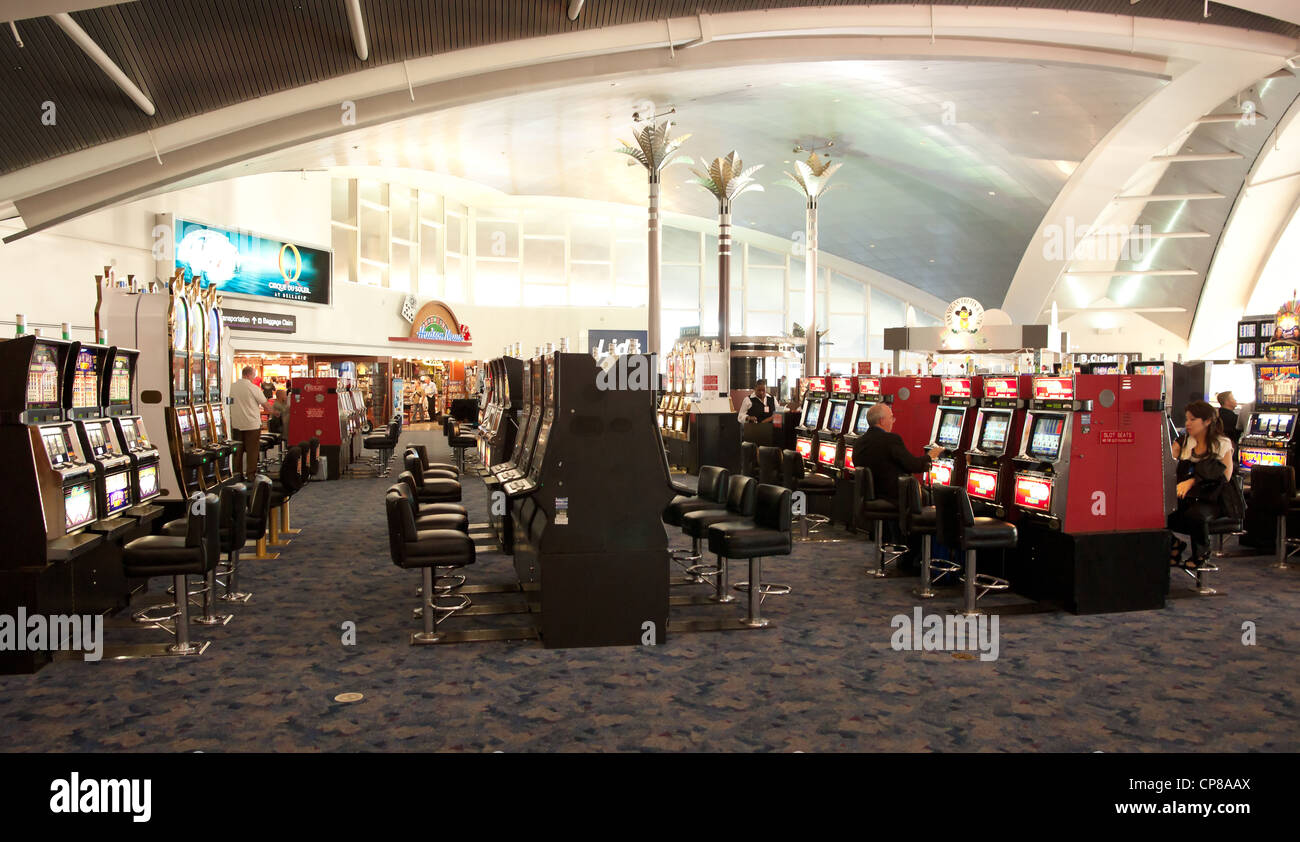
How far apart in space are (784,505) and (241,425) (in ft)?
25.7

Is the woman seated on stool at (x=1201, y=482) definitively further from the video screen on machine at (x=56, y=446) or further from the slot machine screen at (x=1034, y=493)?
the video screen on machine at (x=56, y=446)

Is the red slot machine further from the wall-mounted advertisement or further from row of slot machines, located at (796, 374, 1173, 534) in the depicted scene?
the wall-mounted advertisement

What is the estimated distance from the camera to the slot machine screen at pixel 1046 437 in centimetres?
585

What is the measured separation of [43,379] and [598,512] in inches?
121

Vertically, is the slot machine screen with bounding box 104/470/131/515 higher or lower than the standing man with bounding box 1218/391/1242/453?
lower

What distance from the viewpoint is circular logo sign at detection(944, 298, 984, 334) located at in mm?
16266

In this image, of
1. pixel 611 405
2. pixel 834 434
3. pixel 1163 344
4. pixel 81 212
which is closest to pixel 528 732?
pixel 611 405

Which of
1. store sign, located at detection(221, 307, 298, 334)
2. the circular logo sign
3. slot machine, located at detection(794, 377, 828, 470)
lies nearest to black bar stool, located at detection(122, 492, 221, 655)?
slot machine, located at detection(794, 377, 828, 470)

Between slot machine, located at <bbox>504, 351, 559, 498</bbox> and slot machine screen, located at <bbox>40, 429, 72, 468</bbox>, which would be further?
slot machine, located at <bbox>504, 351, 559, 498</bbox>

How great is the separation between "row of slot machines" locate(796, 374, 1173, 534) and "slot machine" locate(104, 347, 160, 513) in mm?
5700

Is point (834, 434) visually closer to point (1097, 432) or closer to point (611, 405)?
point (1097, 432)

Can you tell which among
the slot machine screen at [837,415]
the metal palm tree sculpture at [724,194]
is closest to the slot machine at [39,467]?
the slot machine screen at [837,415]

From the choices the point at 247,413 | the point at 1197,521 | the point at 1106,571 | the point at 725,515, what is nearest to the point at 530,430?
the point at 725,515
